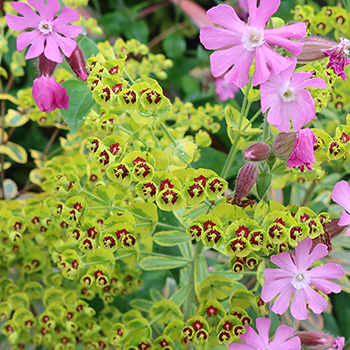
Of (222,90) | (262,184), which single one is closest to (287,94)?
(262,184)

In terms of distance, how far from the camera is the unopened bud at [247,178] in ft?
1.79

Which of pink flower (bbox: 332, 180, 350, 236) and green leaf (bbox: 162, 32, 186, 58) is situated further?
green leaf (bbox: 162, 32, 186, 58)

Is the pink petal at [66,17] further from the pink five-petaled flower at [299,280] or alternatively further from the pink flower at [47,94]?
the pink five-petaled flower at [299,280]

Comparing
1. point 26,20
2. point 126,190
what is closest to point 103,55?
point 26,20

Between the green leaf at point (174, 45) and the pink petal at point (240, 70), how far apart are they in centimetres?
93

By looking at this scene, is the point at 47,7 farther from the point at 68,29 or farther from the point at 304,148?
the point at 304,148

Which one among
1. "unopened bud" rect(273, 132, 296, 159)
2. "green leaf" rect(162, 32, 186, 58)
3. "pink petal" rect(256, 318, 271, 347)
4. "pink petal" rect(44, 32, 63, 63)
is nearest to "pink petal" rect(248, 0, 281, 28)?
"unopened bud" rect(273, 132, 296, 159)

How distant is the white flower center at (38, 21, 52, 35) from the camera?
61 cm

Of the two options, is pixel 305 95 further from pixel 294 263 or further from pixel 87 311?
pixel 87 311

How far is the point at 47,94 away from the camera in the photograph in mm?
611

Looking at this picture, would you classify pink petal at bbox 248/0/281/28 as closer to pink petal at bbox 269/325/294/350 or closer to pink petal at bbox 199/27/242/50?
pink petal at bbox 199/27/242/50

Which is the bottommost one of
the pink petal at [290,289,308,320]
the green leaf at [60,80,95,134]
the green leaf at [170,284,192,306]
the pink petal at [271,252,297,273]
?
the green leaf at [170,284,192,306]

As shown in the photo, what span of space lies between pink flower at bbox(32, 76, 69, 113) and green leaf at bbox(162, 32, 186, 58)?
0.84m

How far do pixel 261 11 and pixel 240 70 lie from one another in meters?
0.06
